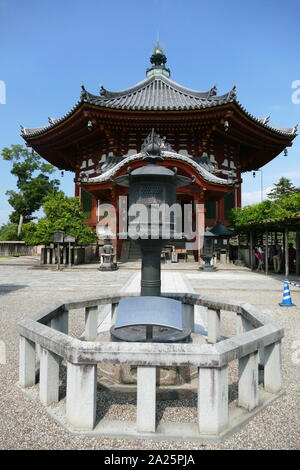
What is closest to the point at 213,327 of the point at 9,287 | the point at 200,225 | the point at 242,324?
the point at 242,324

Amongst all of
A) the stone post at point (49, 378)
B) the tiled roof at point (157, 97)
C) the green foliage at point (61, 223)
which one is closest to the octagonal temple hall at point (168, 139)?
the tiled roof at point (157, 97)

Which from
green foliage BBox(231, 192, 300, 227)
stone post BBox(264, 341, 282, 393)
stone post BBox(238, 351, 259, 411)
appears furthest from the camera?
green foliage BBox(231, 192, 300, 227)

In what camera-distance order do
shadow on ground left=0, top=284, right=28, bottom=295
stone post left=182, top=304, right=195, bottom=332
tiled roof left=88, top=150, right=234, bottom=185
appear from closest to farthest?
stone post left=182, top=304, right=195, bottom=332, shadow on ground left=0, top=284, right=28, bottom=295, tiled roof left=88, top=150, right=234, bottom=185

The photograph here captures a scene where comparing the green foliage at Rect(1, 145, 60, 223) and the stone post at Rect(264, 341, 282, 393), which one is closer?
the stone post at Rect(264, 341, 282, 393)

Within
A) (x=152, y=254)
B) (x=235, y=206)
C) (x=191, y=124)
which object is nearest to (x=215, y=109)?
(x=191, y=124)

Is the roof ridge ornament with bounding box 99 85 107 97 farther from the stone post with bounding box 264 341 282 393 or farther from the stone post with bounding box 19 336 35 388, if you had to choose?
the stone post with bounding box 264 341 282 393

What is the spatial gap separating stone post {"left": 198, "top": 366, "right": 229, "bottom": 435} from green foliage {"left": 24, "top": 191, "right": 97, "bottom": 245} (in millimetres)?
14510

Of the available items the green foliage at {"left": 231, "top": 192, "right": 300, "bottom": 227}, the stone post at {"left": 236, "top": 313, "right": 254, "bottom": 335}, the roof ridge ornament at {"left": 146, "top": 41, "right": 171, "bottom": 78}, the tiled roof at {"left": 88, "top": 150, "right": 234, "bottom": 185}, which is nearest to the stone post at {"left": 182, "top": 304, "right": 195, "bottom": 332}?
the stone post at {"left": 236, "top": 313, "right": 254, "bottom": 335}

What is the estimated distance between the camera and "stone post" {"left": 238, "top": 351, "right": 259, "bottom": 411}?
8.89ft

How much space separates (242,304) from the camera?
4.27 meters

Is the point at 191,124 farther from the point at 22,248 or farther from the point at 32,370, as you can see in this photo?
the point at 22,248

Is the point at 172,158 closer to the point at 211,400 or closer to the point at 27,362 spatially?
the point at 27,362

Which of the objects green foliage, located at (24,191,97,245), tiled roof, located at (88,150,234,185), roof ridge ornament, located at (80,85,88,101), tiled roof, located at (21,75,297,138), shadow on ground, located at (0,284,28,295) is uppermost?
tiled roof, located at (21,75,297,138)

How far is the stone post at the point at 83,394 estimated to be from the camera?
236 centimetres
